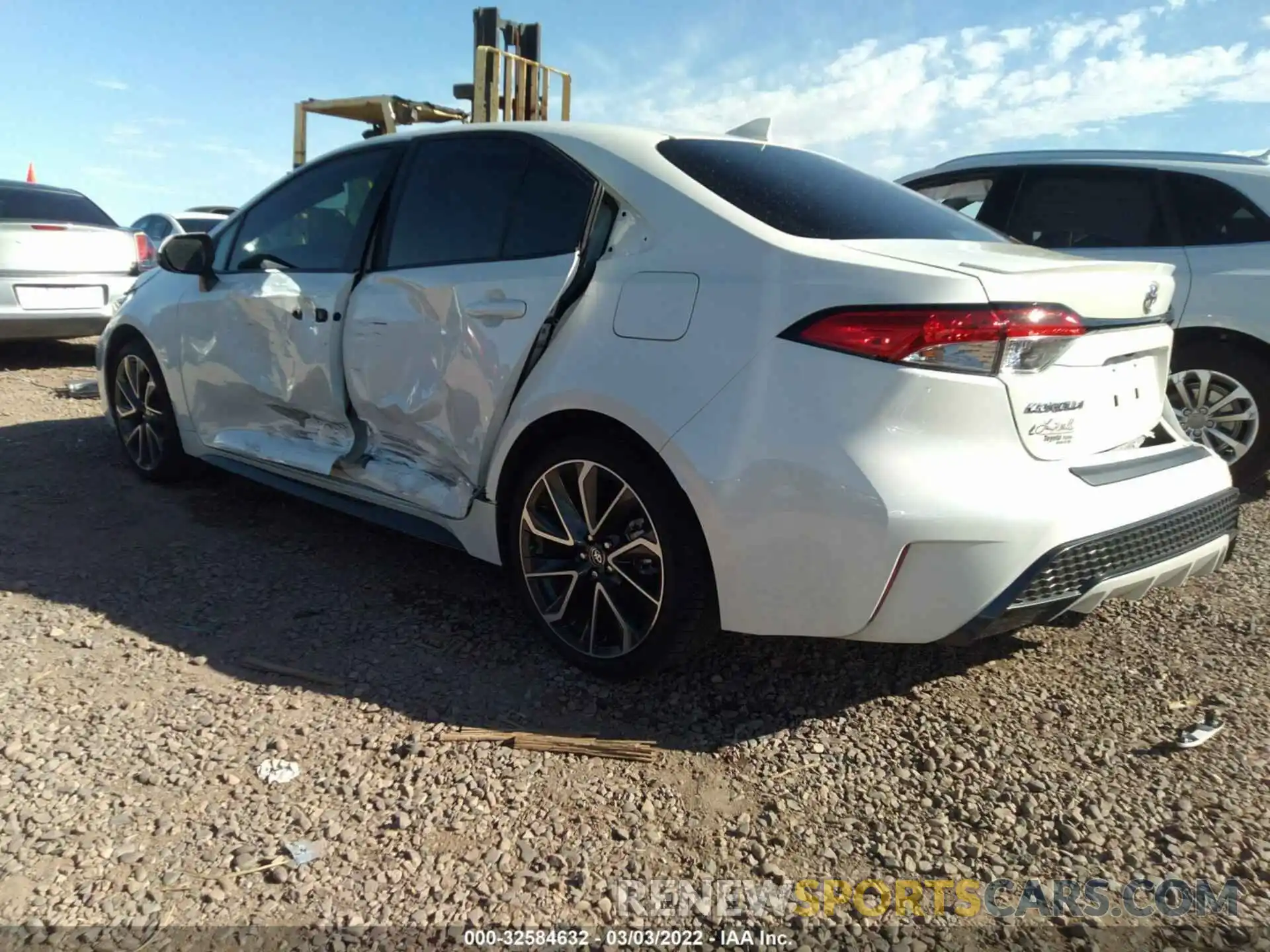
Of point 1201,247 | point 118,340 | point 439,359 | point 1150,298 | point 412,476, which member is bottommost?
point 412,476

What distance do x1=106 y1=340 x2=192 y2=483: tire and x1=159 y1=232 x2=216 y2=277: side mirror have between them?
1.94 feet

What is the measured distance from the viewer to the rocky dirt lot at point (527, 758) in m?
1.98

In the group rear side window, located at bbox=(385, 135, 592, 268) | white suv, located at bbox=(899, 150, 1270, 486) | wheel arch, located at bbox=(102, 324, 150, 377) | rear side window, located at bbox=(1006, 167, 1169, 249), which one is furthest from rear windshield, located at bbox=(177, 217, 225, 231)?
white suv, located at bbox=(899, 150, 1270, 486)

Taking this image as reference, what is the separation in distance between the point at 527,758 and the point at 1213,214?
168 inches

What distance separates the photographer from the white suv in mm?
4426

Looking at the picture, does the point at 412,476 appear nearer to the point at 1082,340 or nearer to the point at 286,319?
the point at 286,319

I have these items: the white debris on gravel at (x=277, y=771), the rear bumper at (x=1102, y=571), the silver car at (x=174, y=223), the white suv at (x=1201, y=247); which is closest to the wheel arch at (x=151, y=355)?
the white debris on gravel at (x=277, y=771)

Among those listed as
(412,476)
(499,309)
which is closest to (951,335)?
(499,309)

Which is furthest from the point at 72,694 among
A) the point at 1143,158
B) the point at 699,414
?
the point at 1143,158

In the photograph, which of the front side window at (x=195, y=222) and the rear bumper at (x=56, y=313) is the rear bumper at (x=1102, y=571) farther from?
the front side window at (x=195, y=222)

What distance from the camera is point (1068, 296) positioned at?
7.32 ft

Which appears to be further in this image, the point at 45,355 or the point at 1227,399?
the point at 45,355

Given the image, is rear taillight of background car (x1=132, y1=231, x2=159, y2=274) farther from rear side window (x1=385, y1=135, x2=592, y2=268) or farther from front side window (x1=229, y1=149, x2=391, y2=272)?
rear side window (x1=385, y1=135, x2=592, y2=268)

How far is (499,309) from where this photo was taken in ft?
9.45
